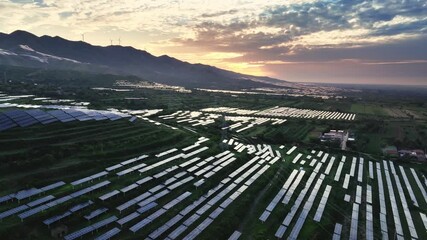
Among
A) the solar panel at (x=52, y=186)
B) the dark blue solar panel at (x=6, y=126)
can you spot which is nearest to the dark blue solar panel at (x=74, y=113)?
the dark blue solar panel at (x=6, y=126)

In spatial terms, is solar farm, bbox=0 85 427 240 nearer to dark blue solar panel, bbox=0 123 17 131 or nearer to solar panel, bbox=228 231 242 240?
solar panel, bbox=228 231 242 240

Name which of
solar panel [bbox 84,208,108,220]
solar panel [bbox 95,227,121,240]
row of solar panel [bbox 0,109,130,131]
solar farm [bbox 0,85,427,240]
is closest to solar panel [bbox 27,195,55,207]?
solar farm [bbox 0,85,427,240]

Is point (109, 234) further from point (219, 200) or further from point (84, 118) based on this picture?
point (84, 118)

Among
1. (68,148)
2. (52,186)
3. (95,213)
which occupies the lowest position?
(95,213)

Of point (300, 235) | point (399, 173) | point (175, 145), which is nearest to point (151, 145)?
point (175, 145)

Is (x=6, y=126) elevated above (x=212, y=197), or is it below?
above

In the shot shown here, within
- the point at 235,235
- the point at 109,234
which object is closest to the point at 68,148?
the point at 109,234

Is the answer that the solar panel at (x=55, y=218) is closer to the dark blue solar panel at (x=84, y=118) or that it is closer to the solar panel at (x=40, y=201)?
the solar panel at (x=40, y=201)

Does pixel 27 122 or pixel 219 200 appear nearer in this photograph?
pixel 219 200
